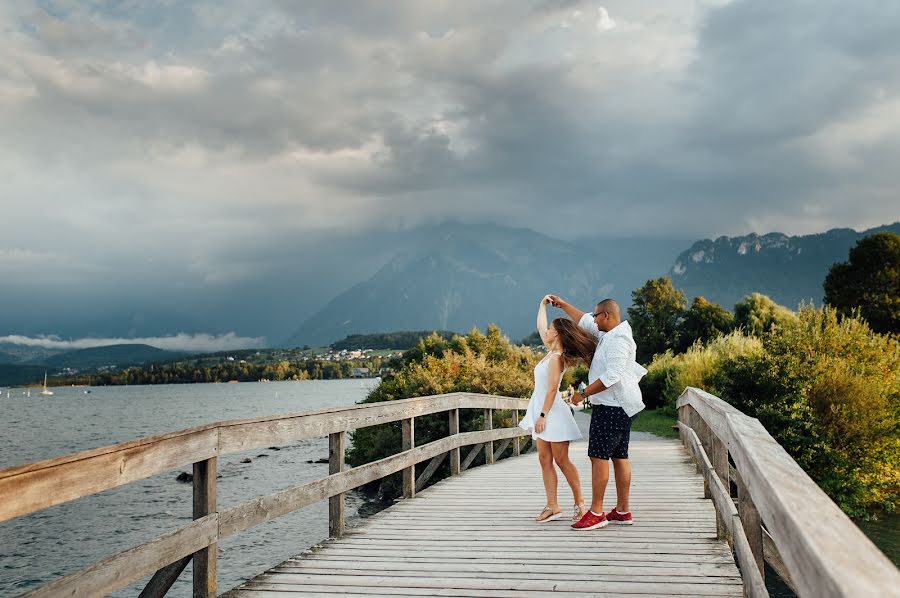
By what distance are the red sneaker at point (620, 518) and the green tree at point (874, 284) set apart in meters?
44.7

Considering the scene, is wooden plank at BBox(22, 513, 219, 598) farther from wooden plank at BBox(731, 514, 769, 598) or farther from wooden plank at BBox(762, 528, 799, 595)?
wooden plank at BBox(762, 528, 799, 595)

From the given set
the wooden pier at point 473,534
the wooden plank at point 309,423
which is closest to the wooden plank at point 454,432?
the wooden plank at point 309,423

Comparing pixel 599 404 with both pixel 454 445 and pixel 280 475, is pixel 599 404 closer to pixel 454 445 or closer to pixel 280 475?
pixel 454 445

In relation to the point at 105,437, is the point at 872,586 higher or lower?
higher

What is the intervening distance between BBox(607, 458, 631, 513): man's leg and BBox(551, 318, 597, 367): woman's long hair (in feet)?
3.14

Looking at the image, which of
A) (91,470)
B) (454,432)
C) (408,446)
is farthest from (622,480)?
(91,470)

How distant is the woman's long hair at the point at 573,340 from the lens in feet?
21.7

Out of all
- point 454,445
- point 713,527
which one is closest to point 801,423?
point 454,445

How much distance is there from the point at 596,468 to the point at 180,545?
11.5 feet

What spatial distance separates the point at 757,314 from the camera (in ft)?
176

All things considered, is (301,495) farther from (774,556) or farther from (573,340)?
(774,556)

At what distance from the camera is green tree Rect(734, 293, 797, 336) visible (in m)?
49.3

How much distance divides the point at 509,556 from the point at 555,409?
5.67ft

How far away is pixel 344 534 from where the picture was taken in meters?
6.63
